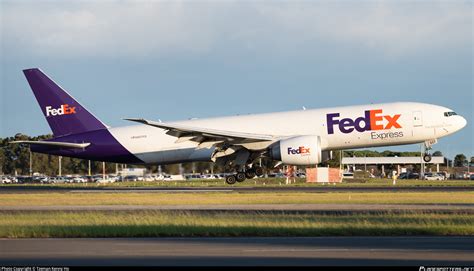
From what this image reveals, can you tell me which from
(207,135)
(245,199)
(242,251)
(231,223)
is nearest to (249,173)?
(207,135)

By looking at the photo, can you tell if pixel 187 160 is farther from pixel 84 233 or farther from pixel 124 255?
pixel 124 255

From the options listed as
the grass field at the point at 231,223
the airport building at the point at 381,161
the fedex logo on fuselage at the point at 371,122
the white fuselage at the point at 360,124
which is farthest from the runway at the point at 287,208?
the airport building at the point at 381,161

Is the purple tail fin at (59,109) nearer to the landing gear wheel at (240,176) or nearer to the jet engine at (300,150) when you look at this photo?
the landing gear wheel at (240,176)

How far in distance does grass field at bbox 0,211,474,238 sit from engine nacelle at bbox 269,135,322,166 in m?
17.7

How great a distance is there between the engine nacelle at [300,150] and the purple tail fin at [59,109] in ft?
43.2

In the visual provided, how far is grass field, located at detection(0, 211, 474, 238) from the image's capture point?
21.4 m

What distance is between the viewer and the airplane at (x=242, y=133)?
149ft

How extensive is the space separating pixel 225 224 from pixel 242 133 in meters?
24.5

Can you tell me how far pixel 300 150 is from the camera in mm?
45062

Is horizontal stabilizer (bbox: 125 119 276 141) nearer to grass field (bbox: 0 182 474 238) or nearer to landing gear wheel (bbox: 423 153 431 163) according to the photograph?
landing gear wheel (bbox: 423 153 431 163)

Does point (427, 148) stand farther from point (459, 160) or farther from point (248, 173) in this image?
point (459, 160)

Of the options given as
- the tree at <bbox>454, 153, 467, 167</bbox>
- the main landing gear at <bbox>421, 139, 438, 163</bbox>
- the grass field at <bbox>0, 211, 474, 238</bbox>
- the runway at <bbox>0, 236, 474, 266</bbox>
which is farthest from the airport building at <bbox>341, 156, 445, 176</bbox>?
the runway at <bbox>0, 236, 474, 266</bbox>

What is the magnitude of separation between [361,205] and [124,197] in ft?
44.3

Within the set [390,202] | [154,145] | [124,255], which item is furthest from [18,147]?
[124,255]
